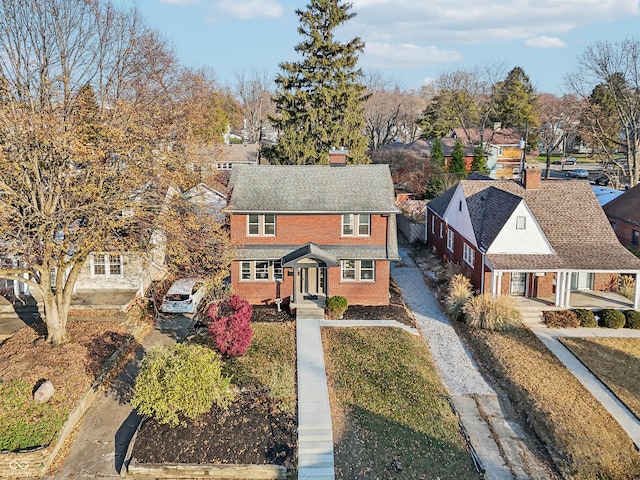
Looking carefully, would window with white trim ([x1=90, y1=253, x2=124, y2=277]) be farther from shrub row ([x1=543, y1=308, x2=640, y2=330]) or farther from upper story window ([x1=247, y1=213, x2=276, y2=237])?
shrub row ([x1=543, y1=308, x2=640, y2=330])

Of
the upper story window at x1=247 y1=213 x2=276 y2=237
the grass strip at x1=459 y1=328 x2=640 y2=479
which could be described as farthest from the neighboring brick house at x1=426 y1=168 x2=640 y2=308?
the upper story window at x1=247 y1=213 x2=276 y2=237

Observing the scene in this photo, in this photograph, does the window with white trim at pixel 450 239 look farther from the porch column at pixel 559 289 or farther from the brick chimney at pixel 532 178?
the porch column at pixel 559 289

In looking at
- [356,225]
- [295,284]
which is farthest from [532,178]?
[295,284]

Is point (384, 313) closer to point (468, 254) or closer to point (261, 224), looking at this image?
point (468, 254)

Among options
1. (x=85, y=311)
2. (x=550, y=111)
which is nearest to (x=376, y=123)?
(x=550, y=111)

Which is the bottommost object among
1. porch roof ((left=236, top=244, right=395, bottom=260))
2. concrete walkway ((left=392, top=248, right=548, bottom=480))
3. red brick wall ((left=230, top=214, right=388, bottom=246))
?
concrete walkway ((left=392, top=248, right=548, bottom=480))

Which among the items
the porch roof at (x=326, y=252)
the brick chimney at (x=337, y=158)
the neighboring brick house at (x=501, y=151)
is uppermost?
the neighboring brick house at (x=501, y=151)

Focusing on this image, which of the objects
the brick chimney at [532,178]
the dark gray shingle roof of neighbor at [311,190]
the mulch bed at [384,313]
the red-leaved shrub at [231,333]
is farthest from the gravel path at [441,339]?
the brick chimney at [532,178]
